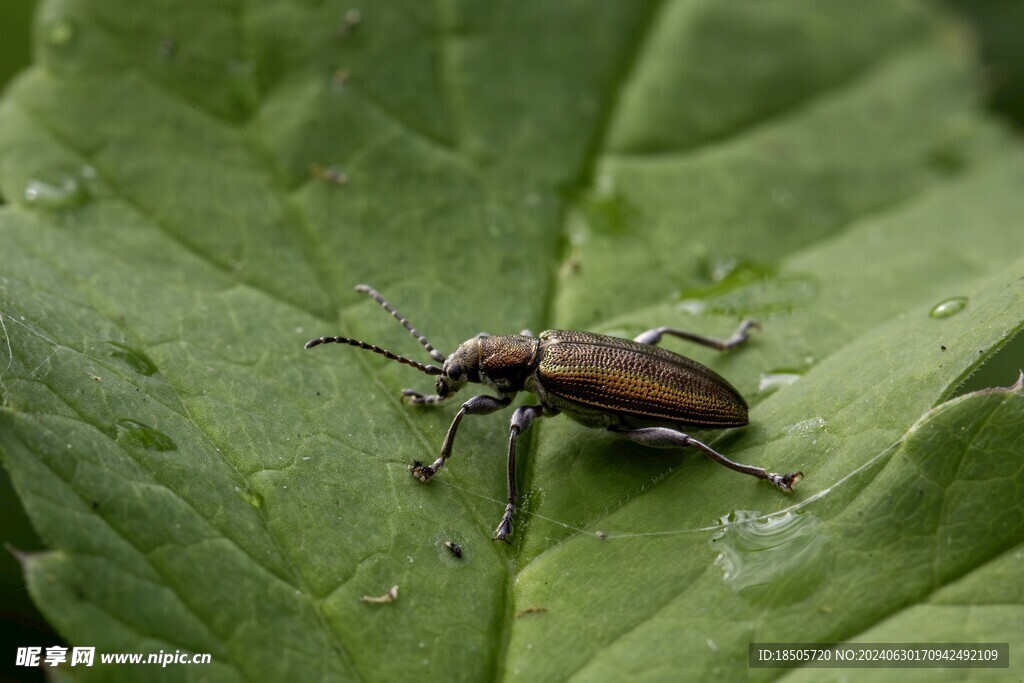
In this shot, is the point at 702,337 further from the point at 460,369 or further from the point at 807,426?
the point at 460,369

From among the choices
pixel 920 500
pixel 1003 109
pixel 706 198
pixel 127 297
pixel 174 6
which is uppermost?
pixel 1003 109

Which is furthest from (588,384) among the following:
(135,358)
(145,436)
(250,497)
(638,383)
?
(135,358)

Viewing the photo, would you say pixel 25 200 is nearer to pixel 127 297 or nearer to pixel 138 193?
pixel 138 193

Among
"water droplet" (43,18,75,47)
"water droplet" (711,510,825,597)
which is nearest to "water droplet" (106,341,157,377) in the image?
"water droplet" (43,18,75,47)

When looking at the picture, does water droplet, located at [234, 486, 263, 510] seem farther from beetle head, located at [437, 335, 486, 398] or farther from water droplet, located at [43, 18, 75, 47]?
water droplet, located at [43, 18, 75, 47]

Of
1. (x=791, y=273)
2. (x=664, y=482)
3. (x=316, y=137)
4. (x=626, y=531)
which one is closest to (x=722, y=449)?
(x=664, y=482)

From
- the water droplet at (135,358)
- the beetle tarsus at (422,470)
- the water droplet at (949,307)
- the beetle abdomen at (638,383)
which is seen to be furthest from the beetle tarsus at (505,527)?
the water droplet at (949,307)
